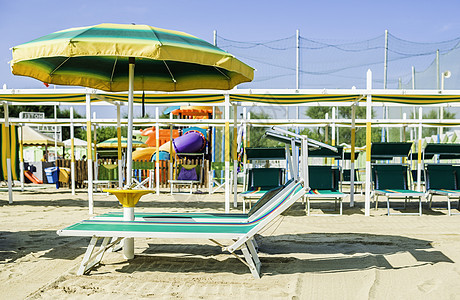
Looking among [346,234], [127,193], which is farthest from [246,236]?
[346,234]

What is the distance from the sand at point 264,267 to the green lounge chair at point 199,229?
188mm

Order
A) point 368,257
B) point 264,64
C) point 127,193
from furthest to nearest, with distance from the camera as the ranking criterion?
point 264,64 → point 368,257 → point 127,193

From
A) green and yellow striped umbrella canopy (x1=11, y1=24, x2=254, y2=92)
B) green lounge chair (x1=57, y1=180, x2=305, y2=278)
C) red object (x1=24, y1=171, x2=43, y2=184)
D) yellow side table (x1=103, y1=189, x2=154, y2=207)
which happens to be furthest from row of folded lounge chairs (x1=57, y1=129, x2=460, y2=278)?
red object (x1=24, y1=171, x2=43, y2=184)

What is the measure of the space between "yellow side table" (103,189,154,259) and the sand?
0.12 metres

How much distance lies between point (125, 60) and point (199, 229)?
2.74 m

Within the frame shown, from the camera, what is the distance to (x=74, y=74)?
19.7 feet

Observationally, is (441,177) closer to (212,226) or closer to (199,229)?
(212,226)

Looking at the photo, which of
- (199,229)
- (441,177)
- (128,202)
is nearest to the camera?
(199,229)

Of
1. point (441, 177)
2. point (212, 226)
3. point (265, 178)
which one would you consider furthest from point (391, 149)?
point (212, 226)

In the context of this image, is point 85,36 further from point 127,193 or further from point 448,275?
point 448,275

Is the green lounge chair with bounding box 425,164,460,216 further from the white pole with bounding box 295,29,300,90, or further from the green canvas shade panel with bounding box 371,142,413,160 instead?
the white pole with bounding box 295,29,300,90

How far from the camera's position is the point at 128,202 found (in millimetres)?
4633

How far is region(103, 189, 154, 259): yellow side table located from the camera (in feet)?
14.9

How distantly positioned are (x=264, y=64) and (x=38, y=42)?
1146 cm
